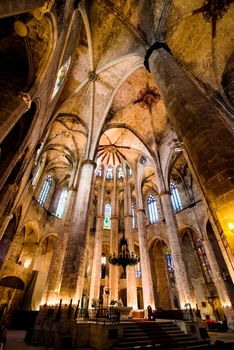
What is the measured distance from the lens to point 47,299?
10.2 metres

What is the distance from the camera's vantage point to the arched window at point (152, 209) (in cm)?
2109

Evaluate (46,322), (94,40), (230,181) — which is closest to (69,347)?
(46,322)

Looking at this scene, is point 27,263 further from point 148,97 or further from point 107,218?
point 148,97

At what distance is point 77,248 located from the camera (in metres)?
8.71

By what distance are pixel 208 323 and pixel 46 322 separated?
10674 mm

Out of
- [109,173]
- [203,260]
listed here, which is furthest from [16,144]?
[203,260]

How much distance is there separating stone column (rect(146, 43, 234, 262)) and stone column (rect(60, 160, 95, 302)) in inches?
265

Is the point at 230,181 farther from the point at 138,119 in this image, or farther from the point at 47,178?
the point at 47,178

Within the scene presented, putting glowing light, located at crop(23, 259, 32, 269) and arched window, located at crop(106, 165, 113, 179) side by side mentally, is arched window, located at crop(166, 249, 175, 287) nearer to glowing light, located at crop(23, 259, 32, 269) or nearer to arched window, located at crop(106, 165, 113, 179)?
arched window, located at crop(106, 165, 113, 179)

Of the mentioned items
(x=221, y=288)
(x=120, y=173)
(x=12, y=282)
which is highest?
(x=120, y=173)

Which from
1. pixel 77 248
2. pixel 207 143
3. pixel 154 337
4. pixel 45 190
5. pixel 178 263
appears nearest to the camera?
pixel 207 143

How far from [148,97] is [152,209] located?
1262 cm

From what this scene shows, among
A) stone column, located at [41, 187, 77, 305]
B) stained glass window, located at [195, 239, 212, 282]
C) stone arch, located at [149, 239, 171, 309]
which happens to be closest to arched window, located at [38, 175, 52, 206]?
stone column, located at [41, 187, 77, 305]

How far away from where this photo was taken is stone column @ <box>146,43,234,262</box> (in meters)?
3.36
